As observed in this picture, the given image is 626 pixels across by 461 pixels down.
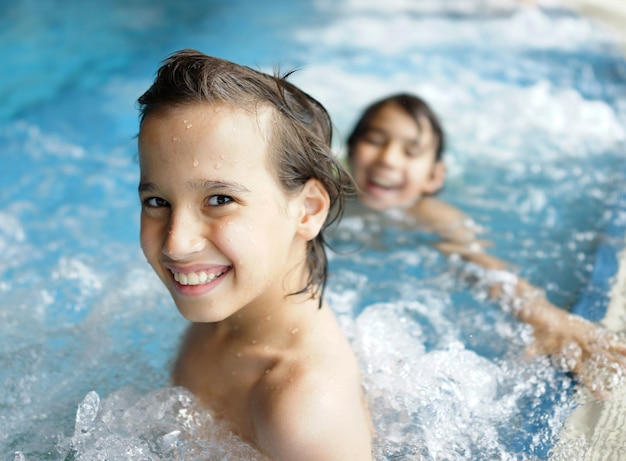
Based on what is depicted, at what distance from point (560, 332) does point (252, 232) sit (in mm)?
1082

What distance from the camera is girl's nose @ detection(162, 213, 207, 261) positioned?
1381 millimetres

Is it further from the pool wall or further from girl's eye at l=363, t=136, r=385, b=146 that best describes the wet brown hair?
girl's eye at l=363, t=136, r=385, b=146

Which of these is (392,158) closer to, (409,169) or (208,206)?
(409,169)

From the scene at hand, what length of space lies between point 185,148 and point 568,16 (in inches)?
220

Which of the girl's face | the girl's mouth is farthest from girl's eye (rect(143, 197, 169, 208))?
the girl's face

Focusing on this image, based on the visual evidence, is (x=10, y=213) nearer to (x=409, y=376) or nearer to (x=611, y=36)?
(x=409, y=376)

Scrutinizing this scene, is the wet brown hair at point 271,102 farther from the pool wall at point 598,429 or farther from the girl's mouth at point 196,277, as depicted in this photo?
the pool wall at point 598,429

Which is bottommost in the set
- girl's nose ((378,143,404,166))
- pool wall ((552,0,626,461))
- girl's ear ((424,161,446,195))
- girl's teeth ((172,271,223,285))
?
pool wall ((552,0,626,461))

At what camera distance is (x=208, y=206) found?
142 cm

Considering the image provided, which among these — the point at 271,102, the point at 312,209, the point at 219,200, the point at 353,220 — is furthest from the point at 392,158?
the point at 219,200

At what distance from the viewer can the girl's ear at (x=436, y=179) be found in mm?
3225

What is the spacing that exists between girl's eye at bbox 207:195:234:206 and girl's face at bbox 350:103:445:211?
1.65 m

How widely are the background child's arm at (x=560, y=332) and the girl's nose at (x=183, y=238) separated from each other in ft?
3.56

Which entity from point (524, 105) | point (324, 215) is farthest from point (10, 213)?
point (524, 105)
